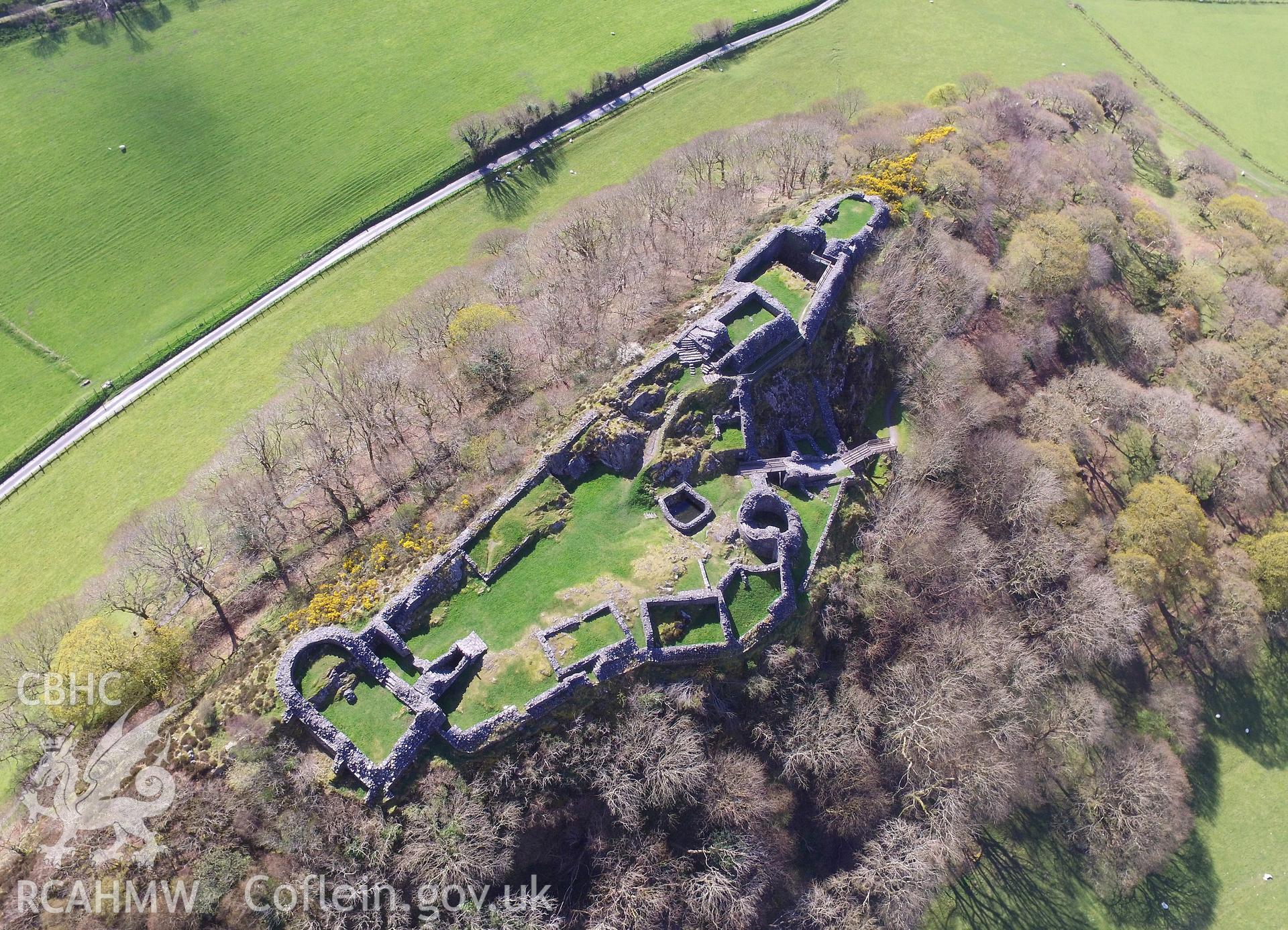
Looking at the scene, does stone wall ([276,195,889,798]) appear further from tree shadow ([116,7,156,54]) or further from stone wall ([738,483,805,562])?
tree shadow ([116,7,156,54])

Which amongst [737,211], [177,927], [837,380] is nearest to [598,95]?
[737,211]

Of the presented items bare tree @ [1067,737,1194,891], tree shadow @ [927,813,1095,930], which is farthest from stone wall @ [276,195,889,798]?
bare tree @ [1067,737,1194,891]

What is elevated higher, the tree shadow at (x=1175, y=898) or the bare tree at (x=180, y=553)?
the bare tree at (x=180, y=553)

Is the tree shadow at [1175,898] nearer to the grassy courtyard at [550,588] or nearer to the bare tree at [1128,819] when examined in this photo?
the bare tree at [1128,819]

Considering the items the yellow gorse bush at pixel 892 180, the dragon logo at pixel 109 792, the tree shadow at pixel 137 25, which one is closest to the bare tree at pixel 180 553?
the dragon logo at pixel 109 792

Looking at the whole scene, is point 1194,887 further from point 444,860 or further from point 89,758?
point 89,758
